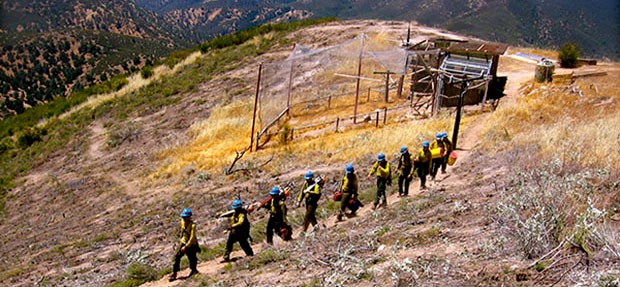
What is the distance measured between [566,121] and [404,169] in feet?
24.5

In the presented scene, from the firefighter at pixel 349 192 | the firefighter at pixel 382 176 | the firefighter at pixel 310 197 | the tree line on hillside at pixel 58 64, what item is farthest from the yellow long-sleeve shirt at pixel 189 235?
the tree line on hillside at pixel 58 64

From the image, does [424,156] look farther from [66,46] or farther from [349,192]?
[66,46]

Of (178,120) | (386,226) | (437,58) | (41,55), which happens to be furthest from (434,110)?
(41,55)

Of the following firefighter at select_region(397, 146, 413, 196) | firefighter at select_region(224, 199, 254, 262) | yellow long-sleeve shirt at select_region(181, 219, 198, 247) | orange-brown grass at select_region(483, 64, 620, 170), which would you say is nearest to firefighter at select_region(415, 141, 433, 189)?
firefighter at select_region(397, 146, 413, 196)

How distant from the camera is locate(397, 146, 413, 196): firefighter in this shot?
40.9 feet

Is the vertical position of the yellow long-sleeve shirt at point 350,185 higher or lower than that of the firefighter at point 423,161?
lower

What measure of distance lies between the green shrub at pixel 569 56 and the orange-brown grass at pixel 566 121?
237cm

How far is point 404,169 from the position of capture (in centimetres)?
1256

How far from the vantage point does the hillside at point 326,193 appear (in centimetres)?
705

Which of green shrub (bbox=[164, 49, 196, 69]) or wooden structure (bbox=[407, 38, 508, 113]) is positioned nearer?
wooden structure (bbox=[407, 38, 508, 113])

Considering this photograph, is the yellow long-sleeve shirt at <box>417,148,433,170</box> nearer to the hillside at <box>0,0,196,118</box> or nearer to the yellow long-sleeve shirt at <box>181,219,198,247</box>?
the yellow long-sleeve shirt at <box>181,219,198,247</box>

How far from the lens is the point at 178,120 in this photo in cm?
2912

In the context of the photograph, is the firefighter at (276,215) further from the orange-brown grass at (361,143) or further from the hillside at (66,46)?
the hillside at (66,46)

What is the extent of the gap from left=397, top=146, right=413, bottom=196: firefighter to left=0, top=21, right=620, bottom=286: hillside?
1.16ft
